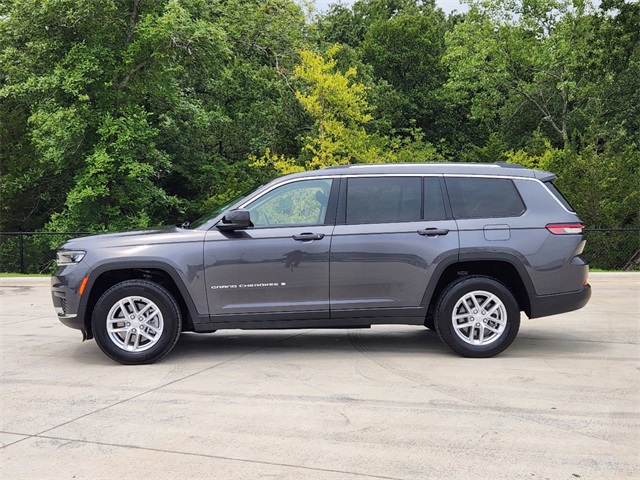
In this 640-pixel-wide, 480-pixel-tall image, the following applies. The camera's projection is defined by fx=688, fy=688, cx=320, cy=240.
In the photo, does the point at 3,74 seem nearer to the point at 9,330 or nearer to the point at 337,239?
the point at 9,330

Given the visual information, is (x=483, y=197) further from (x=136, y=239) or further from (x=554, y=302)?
(x=136, y=239)

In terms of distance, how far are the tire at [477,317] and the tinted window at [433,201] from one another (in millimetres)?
718

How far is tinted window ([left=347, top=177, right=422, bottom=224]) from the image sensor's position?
711cm

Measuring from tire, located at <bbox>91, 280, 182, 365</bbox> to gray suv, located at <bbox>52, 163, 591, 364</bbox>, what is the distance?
11 mm

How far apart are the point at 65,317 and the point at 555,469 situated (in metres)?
4.99

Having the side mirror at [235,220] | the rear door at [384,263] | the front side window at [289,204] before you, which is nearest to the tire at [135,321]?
the side mirror at [235,220]

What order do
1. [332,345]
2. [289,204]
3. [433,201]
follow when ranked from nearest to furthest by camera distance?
1. [433,201]
2. [289,204]
3. [332,345]

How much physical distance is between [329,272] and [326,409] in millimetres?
1939

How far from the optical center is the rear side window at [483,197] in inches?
281

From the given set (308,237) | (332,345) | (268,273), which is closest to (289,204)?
(308,237)

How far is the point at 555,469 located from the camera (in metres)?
4.00

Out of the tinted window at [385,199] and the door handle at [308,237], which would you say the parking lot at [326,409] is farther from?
the tinted window at [385,199]

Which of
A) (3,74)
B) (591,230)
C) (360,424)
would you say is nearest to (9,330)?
(360,424)

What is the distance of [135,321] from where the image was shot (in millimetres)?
6910
